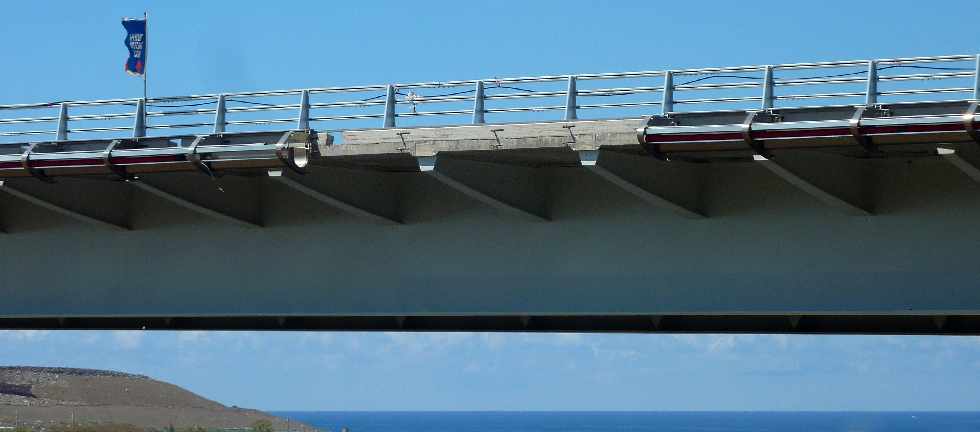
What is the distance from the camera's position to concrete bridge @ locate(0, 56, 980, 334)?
18750 millimetres

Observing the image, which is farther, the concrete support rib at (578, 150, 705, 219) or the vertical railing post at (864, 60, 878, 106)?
the concrete support rib at (578, 150, 705, 219)

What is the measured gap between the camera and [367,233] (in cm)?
2273

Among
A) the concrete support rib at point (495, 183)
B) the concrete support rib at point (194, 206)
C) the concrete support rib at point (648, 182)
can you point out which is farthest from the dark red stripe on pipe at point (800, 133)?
the concrete support rib at point (194, 206)

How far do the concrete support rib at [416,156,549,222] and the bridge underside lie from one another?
3 centimetres

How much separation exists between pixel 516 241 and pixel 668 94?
3417mm

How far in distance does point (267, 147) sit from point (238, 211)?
2978 millimetres

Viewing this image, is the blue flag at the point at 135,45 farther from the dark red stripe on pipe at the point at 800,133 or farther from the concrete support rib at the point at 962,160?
the concrete support rib at the point at 962,160

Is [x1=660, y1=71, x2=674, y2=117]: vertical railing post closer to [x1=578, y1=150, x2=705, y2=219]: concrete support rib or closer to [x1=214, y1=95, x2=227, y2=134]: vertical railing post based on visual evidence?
[x1=578, y1=150, x2=705, y2=219]: concrete support rib

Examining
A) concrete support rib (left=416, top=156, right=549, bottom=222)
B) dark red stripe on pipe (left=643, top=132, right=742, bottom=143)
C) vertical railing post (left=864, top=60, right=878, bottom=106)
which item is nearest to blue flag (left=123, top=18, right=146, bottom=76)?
concrete support rib (left=416, top=156, right=549, bottom=222)

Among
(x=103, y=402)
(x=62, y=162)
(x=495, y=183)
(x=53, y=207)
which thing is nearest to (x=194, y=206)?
(x=62, y=162)

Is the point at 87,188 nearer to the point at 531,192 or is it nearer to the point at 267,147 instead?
the point at 267,147

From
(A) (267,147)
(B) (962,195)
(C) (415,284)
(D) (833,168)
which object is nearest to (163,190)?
(A) (267,147)

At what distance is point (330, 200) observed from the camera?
21.8m

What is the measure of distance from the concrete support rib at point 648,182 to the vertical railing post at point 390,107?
12.1 feet
